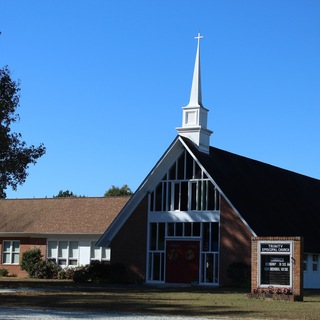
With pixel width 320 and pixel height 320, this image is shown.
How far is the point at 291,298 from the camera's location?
26125 millimetres

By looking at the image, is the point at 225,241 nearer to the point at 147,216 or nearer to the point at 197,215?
the point at 197,215

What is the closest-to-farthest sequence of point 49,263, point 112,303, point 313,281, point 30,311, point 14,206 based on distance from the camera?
1. point 30,311
2. point 112,303
3. point 313,281
4. point 49,263
5. point 14,206

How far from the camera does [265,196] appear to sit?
4288 centimetres

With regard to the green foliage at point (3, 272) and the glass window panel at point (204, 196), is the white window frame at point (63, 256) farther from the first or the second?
the glass window panel at point (204, 196)

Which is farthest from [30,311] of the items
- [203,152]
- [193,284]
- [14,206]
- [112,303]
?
[14,206]

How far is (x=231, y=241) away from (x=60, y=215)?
16514 millimetres

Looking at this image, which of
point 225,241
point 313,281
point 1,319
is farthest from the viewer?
point 313,281

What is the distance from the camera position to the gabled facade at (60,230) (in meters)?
48.7

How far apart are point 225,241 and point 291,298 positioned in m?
13.2

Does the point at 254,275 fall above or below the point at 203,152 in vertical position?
below

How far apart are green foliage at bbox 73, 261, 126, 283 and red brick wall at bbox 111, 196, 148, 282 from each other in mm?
473

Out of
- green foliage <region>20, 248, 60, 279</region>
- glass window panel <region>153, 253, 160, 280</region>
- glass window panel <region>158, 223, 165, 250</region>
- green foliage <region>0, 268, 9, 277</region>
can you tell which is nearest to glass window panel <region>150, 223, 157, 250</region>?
glass window panel <region>158, 223, 165, 250</region>

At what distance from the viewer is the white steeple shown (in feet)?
137

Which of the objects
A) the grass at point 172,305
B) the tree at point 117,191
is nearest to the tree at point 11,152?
the grass at point 172,305
